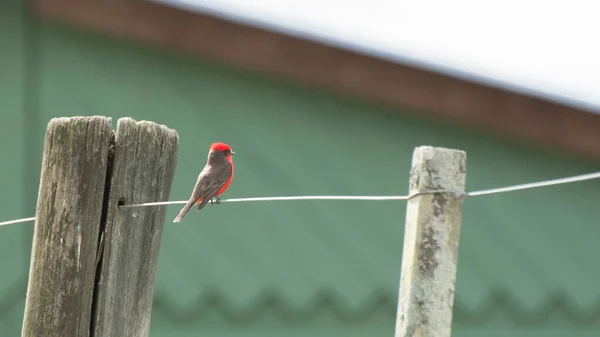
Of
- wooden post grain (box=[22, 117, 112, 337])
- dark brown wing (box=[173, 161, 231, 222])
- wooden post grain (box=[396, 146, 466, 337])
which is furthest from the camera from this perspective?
dark brown wing (box=[173, 161, 231, 222])

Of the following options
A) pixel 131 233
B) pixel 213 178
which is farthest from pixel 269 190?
pixel 131 233

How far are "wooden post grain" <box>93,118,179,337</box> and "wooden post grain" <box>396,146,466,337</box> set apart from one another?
1025 millimetres

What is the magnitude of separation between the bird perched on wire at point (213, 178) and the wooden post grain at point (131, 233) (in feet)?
4.29

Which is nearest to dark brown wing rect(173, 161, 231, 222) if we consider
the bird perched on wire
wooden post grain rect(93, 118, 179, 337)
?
the bird perched on wire

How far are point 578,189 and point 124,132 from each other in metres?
5.46

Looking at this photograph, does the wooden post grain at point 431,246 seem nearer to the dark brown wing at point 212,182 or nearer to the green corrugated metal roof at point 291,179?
the dark brown wing at point 212,182

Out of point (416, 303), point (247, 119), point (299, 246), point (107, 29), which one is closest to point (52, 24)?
point (107, 29)

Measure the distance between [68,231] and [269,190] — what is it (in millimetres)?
4258

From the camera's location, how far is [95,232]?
11.5ft

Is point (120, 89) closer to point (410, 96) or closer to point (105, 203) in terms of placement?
point (410, 96)

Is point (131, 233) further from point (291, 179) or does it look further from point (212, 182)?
point (291, 179)

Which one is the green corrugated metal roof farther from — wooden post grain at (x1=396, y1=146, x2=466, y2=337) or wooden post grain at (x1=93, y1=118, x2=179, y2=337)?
wooden post grain at (x1=396, y1=146, x2=466, y2=337)

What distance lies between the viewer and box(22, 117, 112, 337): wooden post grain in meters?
3.46

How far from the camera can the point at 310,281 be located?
25.2ft
